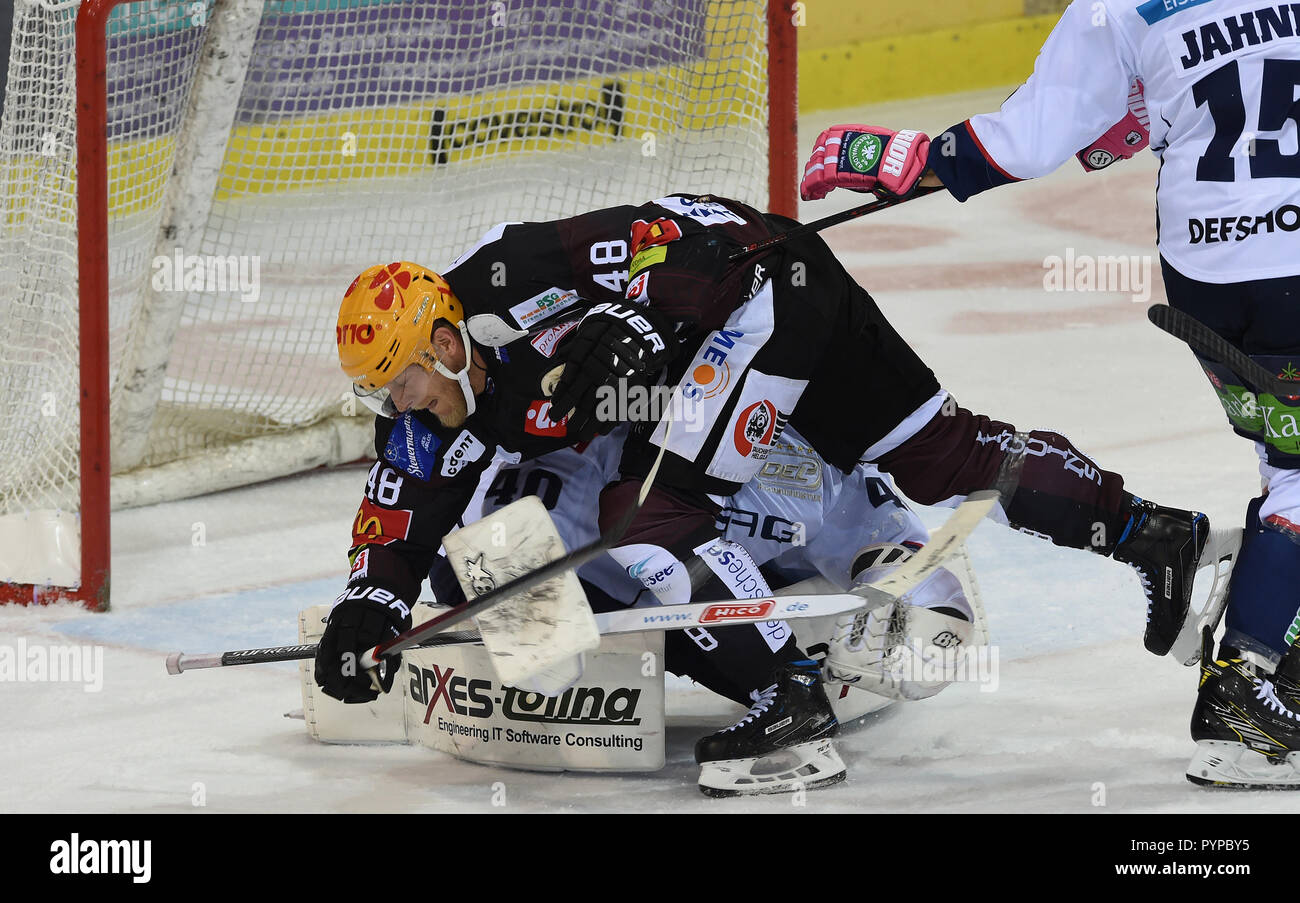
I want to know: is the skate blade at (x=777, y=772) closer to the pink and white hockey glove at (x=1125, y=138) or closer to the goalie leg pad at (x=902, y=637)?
the goalie leg pad at (x=902, y=637)

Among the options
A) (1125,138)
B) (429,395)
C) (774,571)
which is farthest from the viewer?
(774,571)

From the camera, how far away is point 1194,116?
253cm

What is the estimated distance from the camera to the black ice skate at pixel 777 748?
2.67m

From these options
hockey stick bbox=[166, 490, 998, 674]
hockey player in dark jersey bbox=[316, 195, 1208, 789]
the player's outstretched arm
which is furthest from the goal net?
the player's outstretched arm

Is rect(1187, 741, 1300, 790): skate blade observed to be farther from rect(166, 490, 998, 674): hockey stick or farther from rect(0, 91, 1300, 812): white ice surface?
rect(166, 490, 998, 674): hockey stick

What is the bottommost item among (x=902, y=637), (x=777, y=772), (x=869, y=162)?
(x=777, y=772)

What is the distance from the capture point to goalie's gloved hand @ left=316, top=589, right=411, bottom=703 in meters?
2.71

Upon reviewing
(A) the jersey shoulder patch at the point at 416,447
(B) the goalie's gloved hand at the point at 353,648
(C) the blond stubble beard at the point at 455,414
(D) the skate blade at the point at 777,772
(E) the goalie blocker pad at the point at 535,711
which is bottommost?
(D) the skate blade at the point at 777,772

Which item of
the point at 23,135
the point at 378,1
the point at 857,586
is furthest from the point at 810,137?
the point at 857,586

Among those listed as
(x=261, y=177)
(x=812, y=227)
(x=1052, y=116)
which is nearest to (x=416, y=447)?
(x=812, y=227)

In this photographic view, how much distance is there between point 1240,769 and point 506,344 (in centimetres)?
128

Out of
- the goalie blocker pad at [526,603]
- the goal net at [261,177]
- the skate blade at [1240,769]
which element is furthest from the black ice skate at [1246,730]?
the goal net at [261,177]

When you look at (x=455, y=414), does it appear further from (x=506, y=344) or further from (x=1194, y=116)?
(x=1194, y=116)

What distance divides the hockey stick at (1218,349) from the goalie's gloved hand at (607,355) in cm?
71
